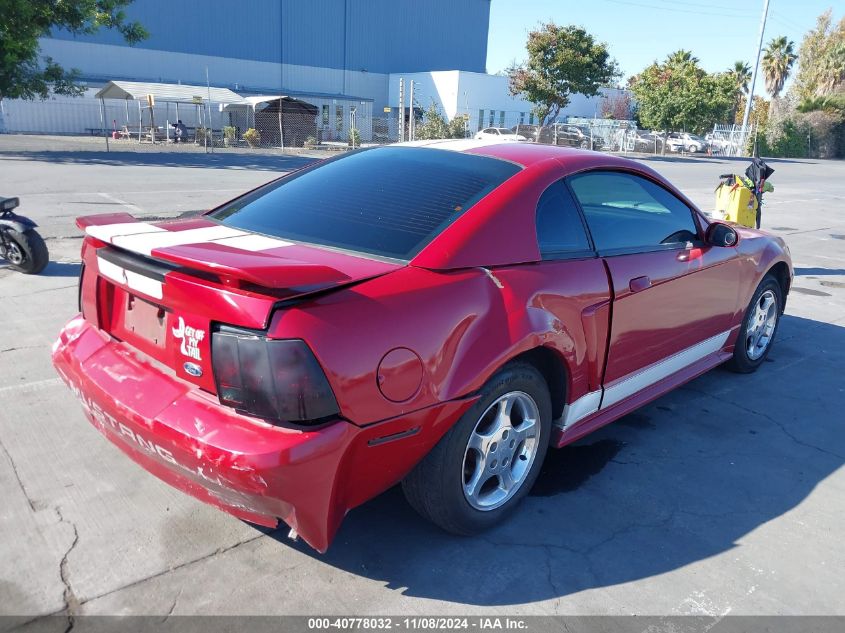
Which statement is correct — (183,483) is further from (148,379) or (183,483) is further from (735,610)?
(735,610)

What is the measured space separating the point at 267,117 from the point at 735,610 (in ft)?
115

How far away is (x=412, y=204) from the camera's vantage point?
9.75ft

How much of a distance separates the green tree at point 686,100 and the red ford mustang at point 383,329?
3833 centimetres

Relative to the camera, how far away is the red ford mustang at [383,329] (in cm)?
221

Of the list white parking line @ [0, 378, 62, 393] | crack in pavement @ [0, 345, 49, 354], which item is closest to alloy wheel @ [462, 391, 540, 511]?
white parking line @ [0, 378, 62, 393]

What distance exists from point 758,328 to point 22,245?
680 centimetres

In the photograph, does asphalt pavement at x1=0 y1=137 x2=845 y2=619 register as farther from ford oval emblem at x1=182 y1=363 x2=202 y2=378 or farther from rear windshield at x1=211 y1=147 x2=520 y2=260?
rear windshield at x1=211 y1=147 x2=520 y2=260

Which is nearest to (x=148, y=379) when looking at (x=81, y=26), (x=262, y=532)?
(x=262, y=532)

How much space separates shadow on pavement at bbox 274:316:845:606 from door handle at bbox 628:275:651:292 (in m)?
0.97

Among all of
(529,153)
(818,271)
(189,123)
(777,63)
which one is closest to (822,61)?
(777,63)

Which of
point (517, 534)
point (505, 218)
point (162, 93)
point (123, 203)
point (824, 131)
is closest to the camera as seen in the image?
point (505, 218)

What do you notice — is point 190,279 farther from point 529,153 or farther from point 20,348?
point 20,348

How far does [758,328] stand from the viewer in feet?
16.3

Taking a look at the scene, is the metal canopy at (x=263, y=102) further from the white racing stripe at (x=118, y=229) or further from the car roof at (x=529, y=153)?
the white racing stripe at (x=118, y=229)
